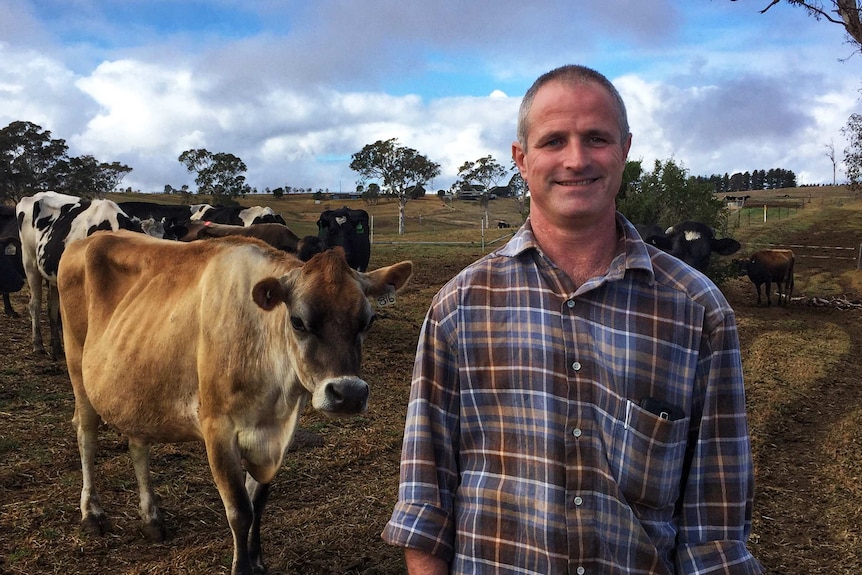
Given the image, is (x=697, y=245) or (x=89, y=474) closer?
(x=89, y=474)

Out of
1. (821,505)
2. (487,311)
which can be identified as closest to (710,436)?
(487,311)

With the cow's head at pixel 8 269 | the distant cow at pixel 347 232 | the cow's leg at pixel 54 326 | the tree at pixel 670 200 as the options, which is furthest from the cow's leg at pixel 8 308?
the tree at pixel 670 200

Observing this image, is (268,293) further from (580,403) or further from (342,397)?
(580,403)

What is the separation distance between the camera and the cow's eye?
136 inches

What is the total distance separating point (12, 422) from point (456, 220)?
53.1 metres

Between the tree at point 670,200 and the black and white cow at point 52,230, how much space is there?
45.5 ft

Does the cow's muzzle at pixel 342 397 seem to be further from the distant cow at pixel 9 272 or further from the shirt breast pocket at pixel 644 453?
the distant cow at pixel 9 272

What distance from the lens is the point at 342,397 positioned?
3.29 m

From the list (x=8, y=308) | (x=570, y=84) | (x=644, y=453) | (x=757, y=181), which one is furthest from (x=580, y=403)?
(x=757, y=181)

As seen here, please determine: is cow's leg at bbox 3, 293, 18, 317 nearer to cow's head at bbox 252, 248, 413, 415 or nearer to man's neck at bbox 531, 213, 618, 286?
cow's head at bbox 252, 248, 413, 415

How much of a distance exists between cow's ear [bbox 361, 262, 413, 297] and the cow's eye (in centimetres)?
54

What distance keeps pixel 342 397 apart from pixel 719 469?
2.02 meters

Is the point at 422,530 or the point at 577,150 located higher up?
the point at 577,150

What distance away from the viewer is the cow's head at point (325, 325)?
331 centimetres
